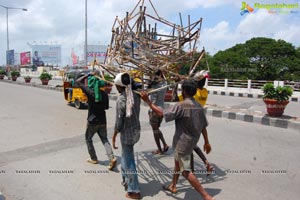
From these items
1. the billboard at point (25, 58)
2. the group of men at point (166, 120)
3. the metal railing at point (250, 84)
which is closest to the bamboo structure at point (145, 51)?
the group of men at point (166, 120)

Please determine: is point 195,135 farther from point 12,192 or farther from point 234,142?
point 234,142

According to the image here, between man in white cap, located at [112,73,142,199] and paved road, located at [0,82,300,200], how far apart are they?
230 millimetres

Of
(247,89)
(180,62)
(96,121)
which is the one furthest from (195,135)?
(247,89)

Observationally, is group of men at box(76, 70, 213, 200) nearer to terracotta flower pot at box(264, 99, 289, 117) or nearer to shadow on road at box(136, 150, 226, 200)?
shadow on road at box(136, 150, 226, 200)

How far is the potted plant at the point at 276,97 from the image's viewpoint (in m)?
8.21

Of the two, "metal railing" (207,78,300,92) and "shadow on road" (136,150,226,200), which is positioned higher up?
"metal railing" (207,78,300,92)

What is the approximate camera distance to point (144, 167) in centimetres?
463

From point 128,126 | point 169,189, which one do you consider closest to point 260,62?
point 169,189

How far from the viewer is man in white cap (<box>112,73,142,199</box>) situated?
340cm

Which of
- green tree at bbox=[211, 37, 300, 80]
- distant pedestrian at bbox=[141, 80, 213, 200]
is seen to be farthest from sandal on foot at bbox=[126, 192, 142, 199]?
green tree at bbox=[211, 37, 300, 80]

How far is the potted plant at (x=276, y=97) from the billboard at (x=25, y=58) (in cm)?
8021

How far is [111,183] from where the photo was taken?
3.97 metres

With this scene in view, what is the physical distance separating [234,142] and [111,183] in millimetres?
→ 3366

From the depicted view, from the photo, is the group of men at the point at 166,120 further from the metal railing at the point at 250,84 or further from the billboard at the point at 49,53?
the billboard at the point at 49,53
